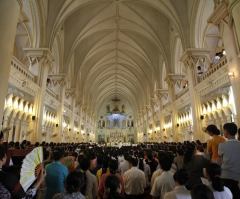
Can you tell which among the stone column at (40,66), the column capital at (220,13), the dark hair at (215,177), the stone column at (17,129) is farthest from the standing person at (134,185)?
the stone column at (40,66)

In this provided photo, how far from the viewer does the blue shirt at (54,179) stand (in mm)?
3602

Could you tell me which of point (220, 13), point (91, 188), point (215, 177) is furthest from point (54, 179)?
point (220, 13)

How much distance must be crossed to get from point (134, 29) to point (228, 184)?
70.3 ft

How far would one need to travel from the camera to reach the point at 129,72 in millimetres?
37625

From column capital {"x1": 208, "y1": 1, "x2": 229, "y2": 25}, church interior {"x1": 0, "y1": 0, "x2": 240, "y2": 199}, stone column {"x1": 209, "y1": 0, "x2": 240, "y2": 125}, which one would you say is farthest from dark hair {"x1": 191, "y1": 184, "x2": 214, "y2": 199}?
column capital {"x1": 208, "y1": 1, "x2": 229, "y2": 25}

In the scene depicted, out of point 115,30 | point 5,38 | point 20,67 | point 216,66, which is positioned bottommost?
point 5,38

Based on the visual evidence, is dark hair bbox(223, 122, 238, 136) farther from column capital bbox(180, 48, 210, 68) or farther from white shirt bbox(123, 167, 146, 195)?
column capital bbox(180, 48, 210, 68)

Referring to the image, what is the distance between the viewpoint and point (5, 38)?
21.8ft

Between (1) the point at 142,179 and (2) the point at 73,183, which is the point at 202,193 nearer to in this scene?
(2) the point at 73,183

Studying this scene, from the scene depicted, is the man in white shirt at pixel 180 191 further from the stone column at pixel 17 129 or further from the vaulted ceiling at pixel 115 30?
the vaulted ceiling at pixel 115 30

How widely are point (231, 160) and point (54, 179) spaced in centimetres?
318

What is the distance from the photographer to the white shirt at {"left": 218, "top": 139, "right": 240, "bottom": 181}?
326 cm

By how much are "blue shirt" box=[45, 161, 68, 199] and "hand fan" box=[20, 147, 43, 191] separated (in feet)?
3.34

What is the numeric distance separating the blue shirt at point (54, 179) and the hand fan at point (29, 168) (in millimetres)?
1019
